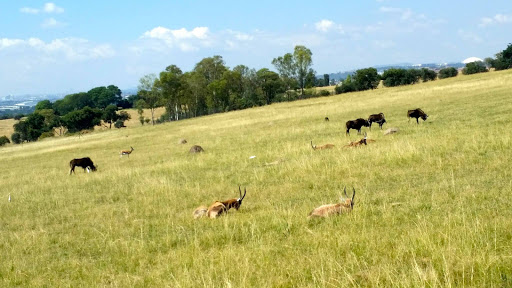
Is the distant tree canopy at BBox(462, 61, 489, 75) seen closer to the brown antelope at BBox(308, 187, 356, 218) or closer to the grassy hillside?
the grassy hillside

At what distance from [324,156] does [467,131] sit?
6.02 m

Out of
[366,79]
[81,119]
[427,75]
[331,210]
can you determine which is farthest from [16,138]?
[331,210]

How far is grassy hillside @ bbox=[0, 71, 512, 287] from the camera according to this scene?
532 centimetres

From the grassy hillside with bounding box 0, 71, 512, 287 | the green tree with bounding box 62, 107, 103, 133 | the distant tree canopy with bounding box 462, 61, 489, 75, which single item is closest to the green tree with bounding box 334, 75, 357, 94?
the distant tree canopy with bounding box 462, 61, 489, 75

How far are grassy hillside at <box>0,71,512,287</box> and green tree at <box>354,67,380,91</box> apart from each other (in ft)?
255

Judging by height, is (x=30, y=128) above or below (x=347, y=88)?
below

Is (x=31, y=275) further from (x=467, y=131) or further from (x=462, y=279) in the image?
(x=467, y=131)

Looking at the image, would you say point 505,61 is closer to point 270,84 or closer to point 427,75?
point 427,75

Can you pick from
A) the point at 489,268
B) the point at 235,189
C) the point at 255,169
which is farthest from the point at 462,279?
the point at 255,169

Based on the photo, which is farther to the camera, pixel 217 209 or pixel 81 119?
pixel 81 119

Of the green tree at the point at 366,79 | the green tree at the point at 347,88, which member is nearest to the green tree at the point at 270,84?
the green tree at the point at 347,88

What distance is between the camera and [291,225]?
7.70 meters

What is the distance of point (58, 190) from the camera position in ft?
52.2

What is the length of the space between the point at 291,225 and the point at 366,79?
8949 cm
